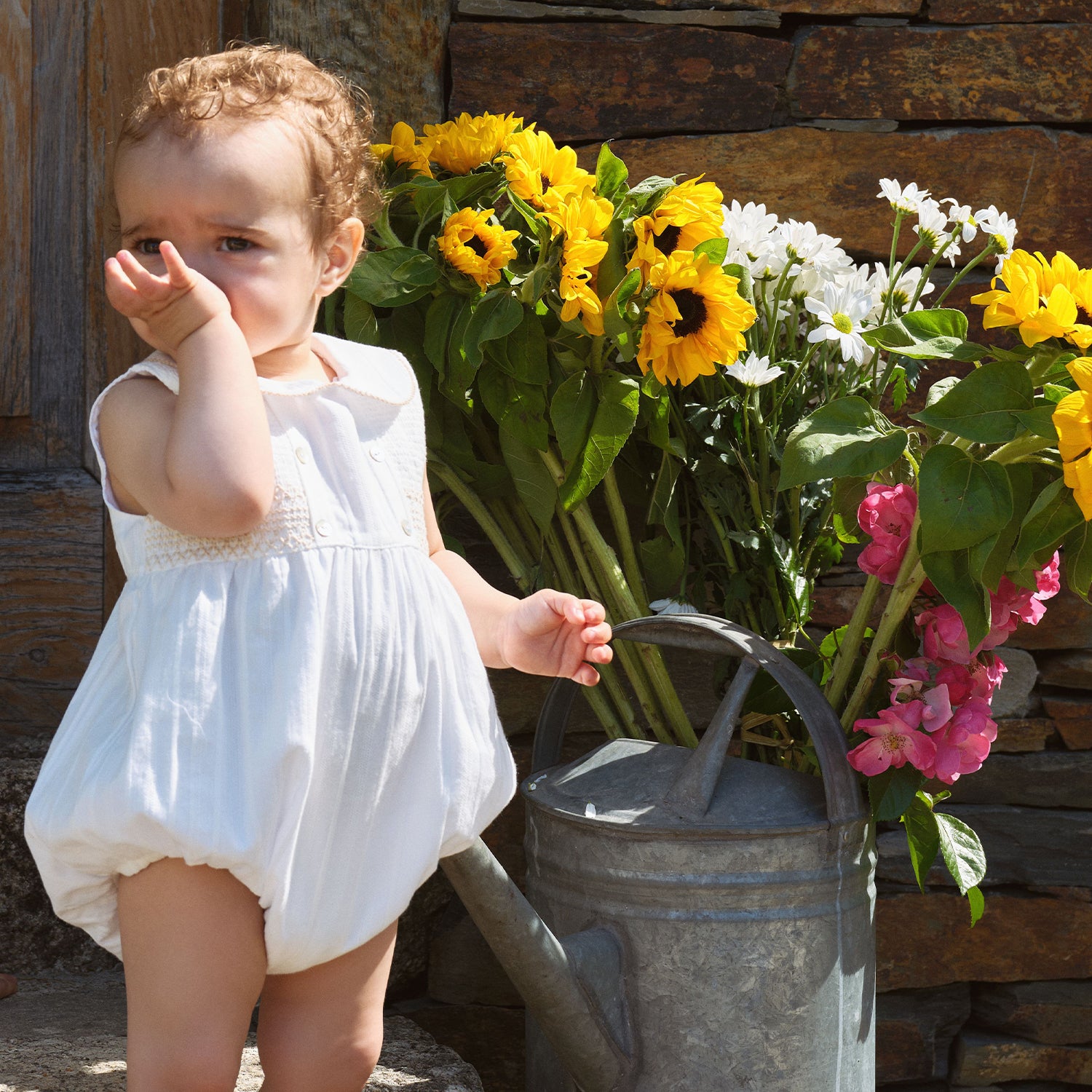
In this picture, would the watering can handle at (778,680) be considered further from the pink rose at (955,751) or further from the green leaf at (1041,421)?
the green leaf at (1041,421)

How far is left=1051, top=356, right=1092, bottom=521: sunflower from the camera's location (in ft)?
3.33

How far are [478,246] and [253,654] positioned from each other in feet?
1.83

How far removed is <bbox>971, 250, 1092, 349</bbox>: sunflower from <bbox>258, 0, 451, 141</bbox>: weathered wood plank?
862 millimetres

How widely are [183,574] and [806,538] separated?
78 centimetres

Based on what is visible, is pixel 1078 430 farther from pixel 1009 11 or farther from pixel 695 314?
pixel 1009 11

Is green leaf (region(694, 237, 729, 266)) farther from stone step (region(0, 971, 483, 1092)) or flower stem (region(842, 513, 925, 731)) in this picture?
stone step (region(0, 971, 483, 1092))

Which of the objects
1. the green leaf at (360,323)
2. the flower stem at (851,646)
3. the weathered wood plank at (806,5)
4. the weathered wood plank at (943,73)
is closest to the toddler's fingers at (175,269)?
the green leaf at (360,323)

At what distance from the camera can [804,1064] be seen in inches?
50.9

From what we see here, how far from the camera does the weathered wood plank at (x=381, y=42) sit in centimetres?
159

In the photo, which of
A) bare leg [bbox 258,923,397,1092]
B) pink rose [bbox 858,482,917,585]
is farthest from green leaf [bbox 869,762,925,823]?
bare leg [bbox 258,923,397,1092]

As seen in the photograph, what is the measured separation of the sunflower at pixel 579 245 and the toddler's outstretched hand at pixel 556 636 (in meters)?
0.32

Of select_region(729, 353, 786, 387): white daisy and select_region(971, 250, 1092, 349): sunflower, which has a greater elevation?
select_region(971, 250, 1092, 349): sunflower

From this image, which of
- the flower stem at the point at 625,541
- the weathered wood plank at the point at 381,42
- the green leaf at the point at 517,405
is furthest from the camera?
the weathered wood plank at the point at 381,42

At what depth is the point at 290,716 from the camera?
921 mm
